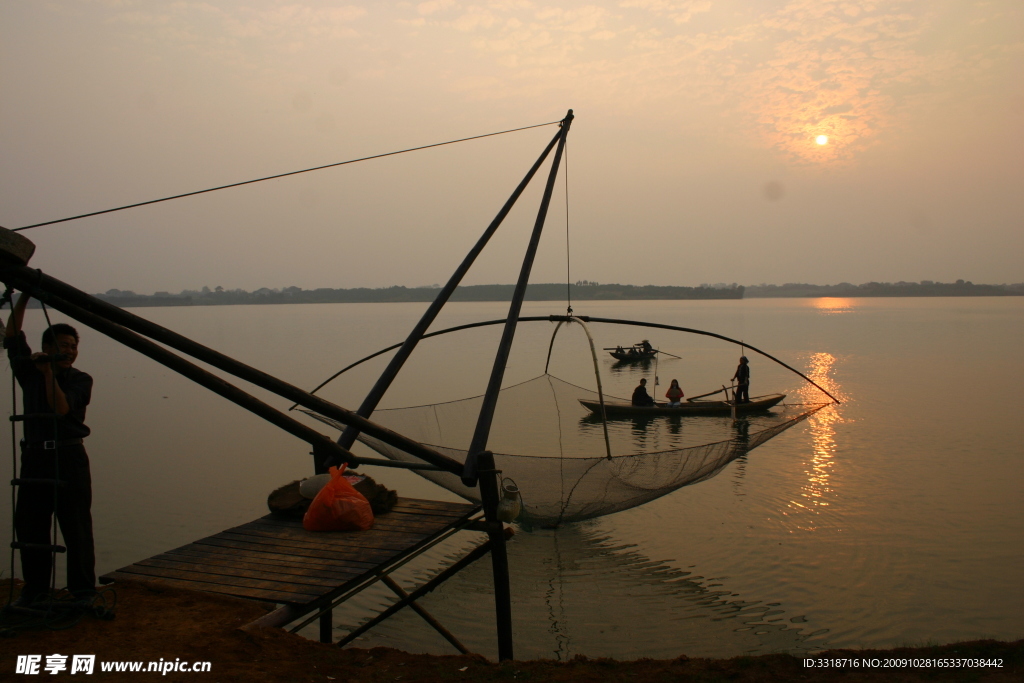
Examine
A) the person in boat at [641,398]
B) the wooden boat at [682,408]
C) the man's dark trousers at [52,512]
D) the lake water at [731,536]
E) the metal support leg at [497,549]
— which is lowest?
the lake water at [731,536]

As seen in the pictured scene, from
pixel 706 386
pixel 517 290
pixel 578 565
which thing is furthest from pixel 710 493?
pixel 706 386

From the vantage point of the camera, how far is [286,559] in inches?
164

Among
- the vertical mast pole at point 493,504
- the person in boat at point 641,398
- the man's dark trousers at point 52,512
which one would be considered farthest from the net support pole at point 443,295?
the person in boat at point 641,398

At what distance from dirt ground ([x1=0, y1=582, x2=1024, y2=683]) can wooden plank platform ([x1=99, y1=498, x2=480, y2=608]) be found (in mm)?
128

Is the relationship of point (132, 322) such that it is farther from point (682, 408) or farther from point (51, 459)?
point (682, 408)

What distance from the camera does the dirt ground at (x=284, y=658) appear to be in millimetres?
3172

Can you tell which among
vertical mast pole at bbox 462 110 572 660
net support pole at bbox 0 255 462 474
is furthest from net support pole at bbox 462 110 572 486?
net support pole at bbox 0 255 462 474

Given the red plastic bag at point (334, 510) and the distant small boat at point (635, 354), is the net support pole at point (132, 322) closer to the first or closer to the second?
the red plastic bag at point (334, 510)

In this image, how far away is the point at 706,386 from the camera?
26406mm

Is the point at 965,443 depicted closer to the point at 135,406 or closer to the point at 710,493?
the point at 710,493

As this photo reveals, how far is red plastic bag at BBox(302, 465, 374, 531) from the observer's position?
4664 mm

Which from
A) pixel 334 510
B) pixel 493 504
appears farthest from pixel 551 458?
pixel 334 510

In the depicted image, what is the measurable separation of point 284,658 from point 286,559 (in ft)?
2.66

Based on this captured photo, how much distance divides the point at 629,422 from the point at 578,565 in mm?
9063
